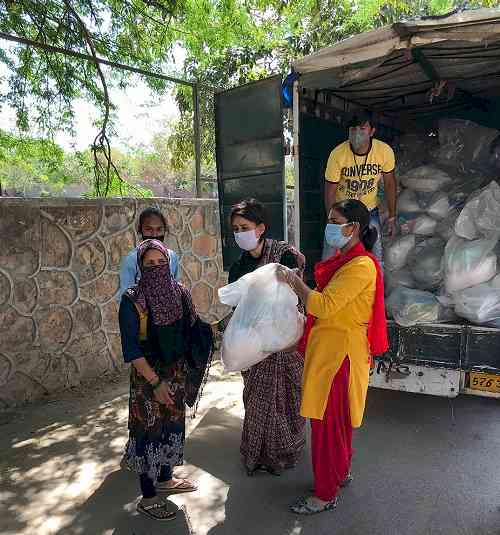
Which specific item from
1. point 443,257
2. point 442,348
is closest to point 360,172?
point 443,257

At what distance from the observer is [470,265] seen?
3.08 metres

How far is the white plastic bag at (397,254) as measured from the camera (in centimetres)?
363

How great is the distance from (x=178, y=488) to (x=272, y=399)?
2.21ft

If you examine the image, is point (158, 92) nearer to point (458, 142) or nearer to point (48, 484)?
point (458, 142)

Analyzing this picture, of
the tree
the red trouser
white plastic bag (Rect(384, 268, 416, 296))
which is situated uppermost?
the tree

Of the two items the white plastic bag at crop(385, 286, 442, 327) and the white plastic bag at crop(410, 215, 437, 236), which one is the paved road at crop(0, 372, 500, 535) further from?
the white plastic bag at crop(410, 215, 437, 236)

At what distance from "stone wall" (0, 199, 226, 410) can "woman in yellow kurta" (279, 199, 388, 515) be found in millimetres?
2315

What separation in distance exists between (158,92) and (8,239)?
105 inches

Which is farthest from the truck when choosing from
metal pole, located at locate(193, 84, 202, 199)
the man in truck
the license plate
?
metal pole, located at locate(193, 84, 202, 199)

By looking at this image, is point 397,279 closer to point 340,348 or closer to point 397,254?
point 397,254

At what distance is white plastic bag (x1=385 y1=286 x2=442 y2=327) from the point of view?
2992mm

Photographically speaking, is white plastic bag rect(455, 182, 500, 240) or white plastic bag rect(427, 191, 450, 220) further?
white plastic bag rect(427, 191, 450, 220)

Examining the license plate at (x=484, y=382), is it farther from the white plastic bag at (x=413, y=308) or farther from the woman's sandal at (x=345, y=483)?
the woman's sandal at (x=345, y=483)

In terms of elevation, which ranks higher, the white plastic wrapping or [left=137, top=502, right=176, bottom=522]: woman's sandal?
the white plastic wrapping
